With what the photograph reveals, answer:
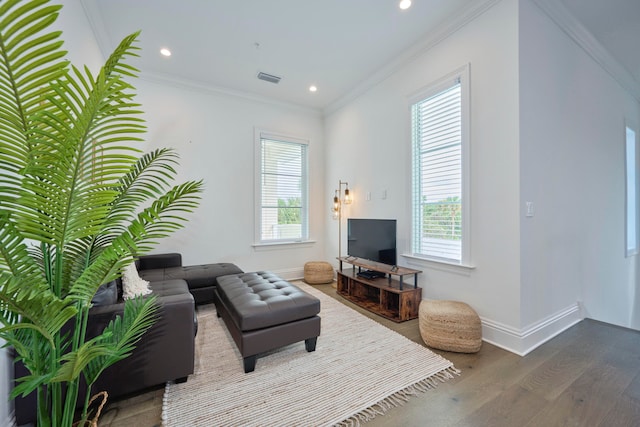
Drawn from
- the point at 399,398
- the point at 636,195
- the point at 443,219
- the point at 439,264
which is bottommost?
the point at 399,398

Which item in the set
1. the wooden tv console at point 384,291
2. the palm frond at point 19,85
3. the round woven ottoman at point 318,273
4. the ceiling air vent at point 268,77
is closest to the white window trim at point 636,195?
the wooden tv console at point 384,291

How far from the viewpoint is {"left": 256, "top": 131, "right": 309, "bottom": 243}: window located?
4401 millimetres

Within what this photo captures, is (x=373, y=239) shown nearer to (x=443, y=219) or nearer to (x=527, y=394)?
(x=443, y=219)

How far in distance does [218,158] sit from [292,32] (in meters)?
2.11

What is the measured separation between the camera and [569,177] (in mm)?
2723

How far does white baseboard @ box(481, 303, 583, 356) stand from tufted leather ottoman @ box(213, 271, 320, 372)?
1.60 m

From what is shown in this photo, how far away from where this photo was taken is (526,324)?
224 cm

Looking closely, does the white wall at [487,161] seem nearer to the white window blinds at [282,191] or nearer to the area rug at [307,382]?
the area rug at [307,382]

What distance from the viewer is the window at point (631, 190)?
12.1 ft

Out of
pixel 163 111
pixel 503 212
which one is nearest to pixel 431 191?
pixel 503 212

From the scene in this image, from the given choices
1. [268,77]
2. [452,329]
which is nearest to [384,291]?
[452,329]

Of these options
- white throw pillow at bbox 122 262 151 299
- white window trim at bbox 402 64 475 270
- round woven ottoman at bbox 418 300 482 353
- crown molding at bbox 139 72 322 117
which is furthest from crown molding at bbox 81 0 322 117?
round woven ottoman at bbox 418 300 482 353

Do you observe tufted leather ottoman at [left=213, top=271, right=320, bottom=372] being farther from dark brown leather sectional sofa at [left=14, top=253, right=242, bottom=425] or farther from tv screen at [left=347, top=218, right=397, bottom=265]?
tv screen at [left=347, top=218, right=397, bottom=265]

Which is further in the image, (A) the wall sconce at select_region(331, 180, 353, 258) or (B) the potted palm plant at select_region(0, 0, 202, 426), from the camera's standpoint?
(A) the wall sconce at select_region(331, 180, 353, 258)
